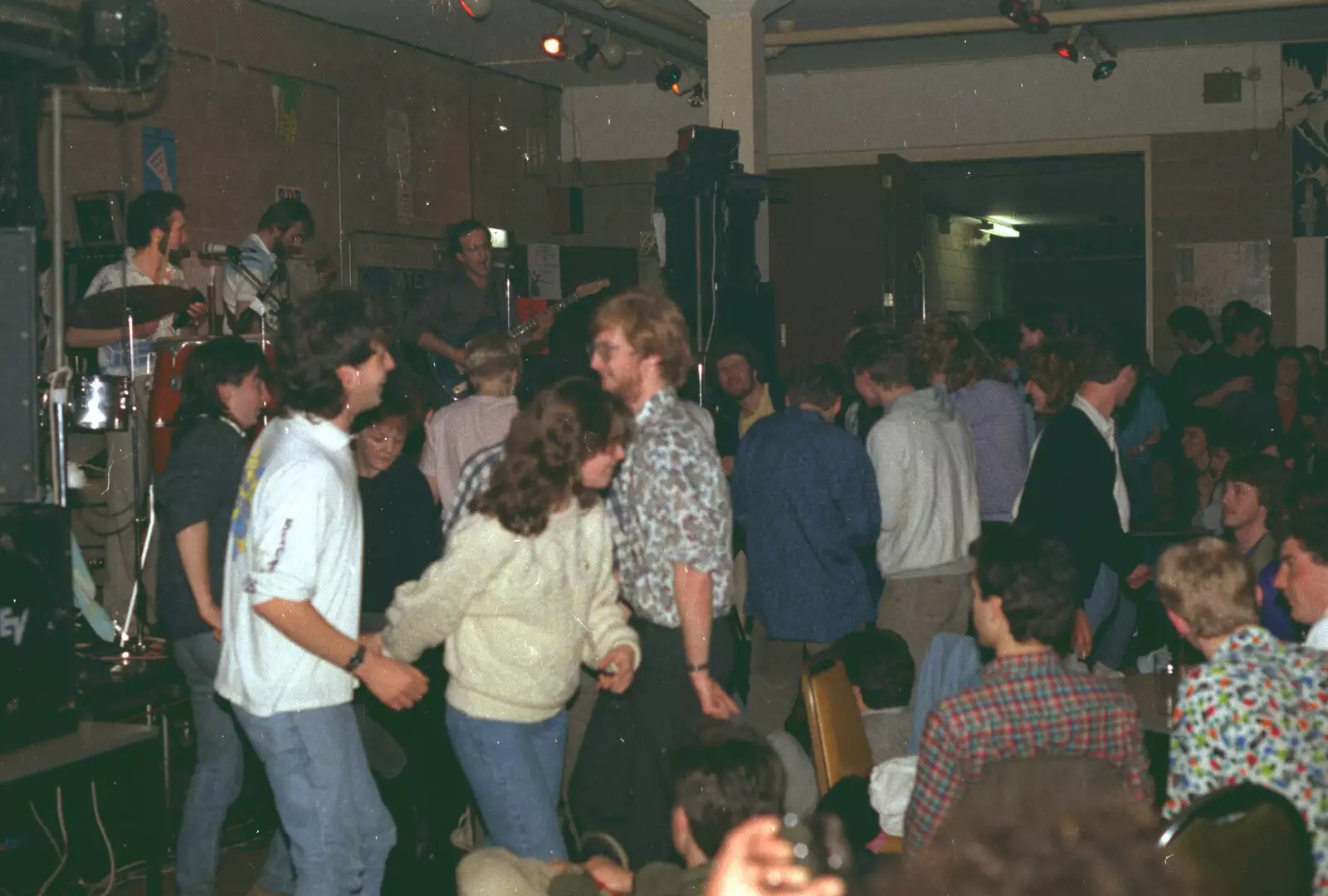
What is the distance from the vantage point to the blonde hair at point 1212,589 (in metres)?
2.73

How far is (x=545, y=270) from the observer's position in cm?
1077

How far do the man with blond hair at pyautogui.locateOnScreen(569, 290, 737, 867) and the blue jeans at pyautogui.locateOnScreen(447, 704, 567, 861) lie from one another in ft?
1.35

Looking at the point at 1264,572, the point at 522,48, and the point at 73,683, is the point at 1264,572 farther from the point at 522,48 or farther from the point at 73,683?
the point at 522,48

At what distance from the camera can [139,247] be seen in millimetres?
6316

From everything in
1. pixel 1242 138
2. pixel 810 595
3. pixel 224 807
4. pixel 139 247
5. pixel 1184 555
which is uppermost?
pixel 1242 138

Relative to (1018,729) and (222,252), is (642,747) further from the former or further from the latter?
(222,252)

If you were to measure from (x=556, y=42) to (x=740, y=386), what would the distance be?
3.10 m

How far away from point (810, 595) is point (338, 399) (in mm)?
1972

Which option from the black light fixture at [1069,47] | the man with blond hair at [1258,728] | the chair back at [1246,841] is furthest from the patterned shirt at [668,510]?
the black light fixture at [1069,47]

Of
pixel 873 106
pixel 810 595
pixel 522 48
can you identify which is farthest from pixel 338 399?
pixel 873 106

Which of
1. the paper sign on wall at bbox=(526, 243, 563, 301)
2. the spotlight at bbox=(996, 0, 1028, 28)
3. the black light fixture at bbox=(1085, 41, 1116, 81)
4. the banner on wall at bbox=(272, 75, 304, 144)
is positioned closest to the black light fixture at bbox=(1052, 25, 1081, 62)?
the black light fixture at bbox=(1085, 41, 1116, 81)

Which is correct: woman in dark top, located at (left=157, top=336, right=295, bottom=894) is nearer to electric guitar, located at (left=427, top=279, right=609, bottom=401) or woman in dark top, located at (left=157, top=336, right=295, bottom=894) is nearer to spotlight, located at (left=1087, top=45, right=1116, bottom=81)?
electric guitar, located at (left=427, top=279, right=609, bottom=401)

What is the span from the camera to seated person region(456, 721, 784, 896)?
2.17 meters

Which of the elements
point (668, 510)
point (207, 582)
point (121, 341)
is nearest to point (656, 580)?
point (668, 510)
